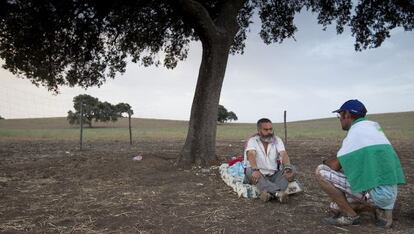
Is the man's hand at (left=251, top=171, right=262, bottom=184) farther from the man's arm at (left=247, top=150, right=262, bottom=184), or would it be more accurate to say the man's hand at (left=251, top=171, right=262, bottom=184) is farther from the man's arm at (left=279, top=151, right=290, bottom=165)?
the man's arm at (left=279, top=151, right=290, bottom=165)

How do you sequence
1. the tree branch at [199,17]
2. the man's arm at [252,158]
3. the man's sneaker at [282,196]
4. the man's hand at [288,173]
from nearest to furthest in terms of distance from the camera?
1. the man's sneaker at [282,196]
2. the man's hand at [288,173]
3. the man's arm at [252,158]
4. the tree branch at [199,17]

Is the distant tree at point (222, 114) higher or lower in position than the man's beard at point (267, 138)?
higher

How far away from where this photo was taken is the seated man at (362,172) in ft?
19.3

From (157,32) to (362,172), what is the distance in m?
11.6

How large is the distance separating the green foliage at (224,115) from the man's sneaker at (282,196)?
7583 cm

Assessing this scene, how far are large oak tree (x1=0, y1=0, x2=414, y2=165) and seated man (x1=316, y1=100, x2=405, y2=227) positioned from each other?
613 cm

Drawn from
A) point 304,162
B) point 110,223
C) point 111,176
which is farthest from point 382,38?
point 110,223

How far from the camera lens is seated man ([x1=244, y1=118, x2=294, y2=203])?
790cm

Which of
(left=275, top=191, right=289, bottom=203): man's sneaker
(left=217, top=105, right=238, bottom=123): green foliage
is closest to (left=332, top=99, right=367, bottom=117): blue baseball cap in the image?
(left=275, top=191, right=289, bottom=203): man's sneaker

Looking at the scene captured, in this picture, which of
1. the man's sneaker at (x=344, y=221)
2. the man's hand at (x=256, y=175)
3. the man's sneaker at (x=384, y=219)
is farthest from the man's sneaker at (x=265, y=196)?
the man's sneaker at (x=384, y=219)

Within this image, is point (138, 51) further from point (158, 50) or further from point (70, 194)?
point (70, 194)

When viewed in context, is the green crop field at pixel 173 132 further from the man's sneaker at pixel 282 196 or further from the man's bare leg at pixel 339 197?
the man's bare leg at pixel 339 197

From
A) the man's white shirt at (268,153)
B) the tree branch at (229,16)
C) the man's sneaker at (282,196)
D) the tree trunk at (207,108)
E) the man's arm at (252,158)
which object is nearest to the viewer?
the man's sneaker at (282,196)

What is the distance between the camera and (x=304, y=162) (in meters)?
13.5
